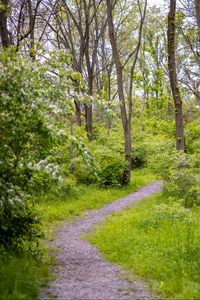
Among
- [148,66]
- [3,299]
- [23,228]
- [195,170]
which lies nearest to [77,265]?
[23,228]

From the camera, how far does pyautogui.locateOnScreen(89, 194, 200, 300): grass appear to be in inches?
233

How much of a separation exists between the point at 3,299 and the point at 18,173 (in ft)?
6.67

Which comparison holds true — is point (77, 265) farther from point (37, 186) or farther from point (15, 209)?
point (15, 209)

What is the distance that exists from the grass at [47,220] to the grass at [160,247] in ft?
5.13

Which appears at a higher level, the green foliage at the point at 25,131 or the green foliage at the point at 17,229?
the green foliage at the point at 25,131

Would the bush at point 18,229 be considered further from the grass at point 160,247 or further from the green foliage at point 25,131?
the grass at point 160,247

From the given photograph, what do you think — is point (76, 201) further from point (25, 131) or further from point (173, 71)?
point (25, 131)

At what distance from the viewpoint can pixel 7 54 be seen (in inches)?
263

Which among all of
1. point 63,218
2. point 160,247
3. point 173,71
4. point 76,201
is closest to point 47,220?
point 63,218

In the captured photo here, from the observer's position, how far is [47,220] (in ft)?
36.0

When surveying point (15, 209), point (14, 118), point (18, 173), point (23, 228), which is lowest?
point (23, 228)

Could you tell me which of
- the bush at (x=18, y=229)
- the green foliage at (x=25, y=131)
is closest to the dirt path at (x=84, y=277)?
the bush at (x=18, y=229)

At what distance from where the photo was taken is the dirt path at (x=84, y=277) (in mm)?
5562

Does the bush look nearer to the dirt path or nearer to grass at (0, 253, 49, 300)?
grass at (0, 253, 49, 300)
